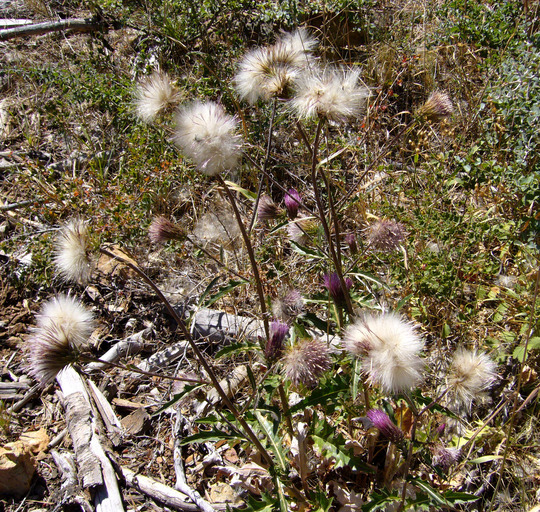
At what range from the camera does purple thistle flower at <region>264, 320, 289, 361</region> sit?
74.5 inches

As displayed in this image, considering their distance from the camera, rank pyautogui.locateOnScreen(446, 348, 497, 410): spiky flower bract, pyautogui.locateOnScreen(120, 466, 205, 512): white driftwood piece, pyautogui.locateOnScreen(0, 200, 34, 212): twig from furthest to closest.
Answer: pyautogui.locateOnScreen(0, 200, 34, 212): twig, pyautogui.locateOnScreen(120, 466, 205, 512): white driftwood piece, pyautogui.locateOnScreen(446, 348, 497, 410): spiky flower bract

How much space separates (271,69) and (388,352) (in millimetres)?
1398

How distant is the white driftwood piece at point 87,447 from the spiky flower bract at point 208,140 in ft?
4.45

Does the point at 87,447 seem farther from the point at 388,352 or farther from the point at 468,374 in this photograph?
the point at 468,374

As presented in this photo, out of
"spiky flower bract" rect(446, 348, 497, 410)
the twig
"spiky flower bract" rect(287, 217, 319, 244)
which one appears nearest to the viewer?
"spiky flower bract" rect(446, 348, 497, 410)

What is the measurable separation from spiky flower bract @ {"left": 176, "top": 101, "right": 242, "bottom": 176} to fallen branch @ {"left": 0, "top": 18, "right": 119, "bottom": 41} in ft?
13.7

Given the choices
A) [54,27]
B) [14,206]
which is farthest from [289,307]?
[54,27]

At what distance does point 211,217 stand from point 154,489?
7.04 feet

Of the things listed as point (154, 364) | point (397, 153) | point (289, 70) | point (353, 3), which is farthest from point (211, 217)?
point (353, 3)

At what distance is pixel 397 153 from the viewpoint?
407 centimetres

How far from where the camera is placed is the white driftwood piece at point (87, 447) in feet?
7.98

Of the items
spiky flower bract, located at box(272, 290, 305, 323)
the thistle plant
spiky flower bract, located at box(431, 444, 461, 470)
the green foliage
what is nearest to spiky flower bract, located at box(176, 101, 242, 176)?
the thistle plant

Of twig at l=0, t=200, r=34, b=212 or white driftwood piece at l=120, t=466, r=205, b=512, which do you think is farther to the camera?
twig at l=0, t=200, r=34, b=212

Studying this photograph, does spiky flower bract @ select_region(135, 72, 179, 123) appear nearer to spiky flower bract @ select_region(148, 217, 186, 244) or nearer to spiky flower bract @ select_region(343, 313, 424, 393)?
spiky flower bract @ select_region(148, 217, 186, 244)
